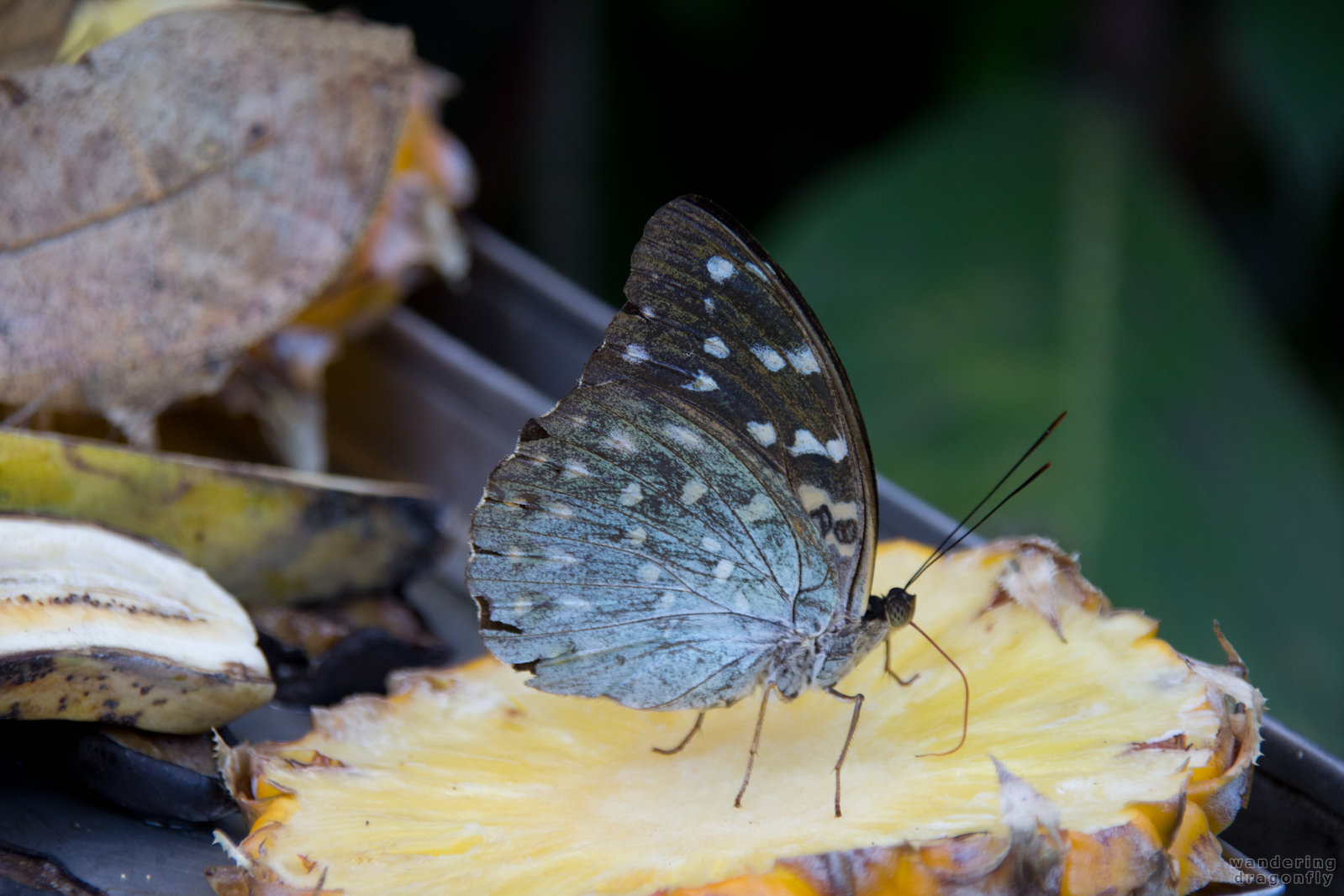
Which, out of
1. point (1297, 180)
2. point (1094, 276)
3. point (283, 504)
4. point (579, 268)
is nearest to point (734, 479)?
point (283, 504)

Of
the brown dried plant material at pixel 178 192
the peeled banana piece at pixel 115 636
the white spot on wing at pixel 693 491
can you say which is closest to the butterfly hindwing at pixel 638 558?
the white spot on wing at pixel 693 491

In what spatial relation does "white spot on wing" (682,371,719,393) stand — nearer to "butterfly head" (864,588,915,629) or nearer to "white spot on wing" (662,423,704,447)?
"white spot on wing" (662,423,704,447)

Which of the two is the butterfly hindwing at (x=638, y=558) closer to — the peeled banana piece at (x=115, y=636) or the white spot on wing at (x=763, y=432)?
the white spot on wing at (x=763, y=432)

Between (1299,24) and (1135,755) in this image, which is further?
(1299,24)

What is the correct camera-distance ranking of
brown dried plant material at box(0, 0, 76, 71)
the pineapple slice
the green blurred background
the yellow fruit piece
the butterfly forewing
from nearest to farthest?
the pineapple slice
the butterfly forewing
the yellow fruit piece
brown dried plant material at box(0, 0, 76, 71)
the green blurred background

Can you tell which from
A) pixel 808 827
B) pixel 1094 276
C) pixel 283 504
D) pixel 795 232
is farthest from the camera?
pixel 795 232

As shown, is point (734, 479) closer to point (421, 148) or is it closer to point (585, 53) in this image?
point (421, 148)

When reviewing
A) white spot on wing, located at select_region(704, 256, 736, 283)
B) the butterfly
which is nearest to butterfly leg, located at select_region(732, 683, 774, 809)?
the butterfly

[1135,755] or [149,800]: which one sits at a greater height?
[1135,755]
